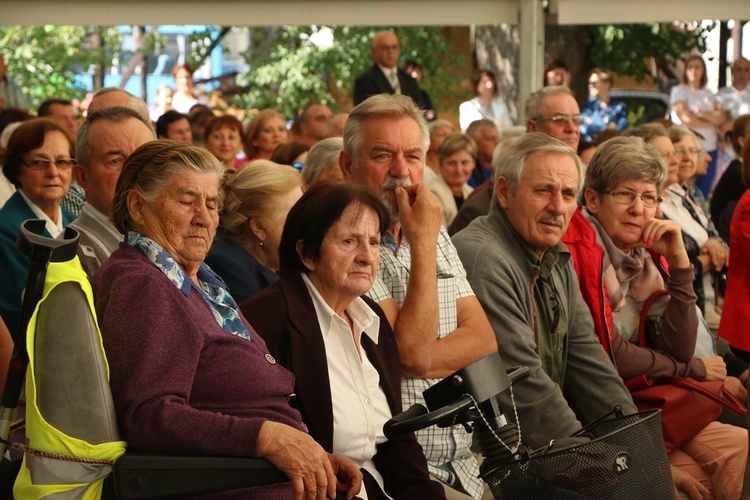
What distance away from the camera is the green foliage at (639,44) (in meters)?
13.3

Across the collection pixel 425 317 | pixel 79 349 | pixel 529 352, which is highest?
pixel 79 349

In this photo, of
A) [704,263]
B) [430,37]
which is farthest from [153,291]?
[430,37]

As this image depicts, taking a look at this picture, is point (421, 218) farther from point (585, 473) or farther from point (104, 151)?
point (585, 473)

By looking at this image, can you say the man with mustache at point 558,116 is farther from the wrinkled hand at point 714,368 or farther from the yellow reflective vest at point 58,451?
the yellow reflective vest at point 58,451

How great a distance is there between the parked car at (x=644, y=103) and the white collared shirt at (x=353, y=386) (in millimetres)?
12367

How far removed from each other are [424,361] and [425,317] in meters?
0.14

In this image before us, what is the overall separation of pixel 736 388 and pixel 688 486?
92 centimetres

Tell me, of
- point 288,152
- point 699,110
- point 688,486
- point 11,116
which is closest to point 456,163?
point 288,152

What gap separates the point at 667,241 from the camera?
15.2 ft

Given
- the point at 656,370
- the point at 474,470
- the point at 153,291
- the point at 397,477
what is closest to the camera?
the point at 153,291

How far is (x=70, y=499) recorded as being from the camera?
8.41ft

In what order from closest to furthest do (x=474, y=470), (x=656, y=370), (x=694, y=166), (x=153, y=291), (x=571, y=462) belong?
(x=571, y=462) < (x=153, y=291) < (x=474, y=470) < (x=656, y=370) < (x=694, y=166)

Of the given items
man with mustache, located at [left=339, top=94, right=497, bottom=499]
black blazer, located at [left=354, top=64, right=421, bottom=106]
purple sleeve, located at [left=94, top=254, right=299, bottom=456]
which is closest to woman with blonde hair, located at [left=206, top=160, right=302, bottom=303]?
man with mustache, located at [left=339, top=94, right=497, bottom=499]

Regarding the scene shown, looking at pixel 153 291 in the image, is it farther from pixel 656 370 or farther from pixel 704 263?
pixel 704 263
